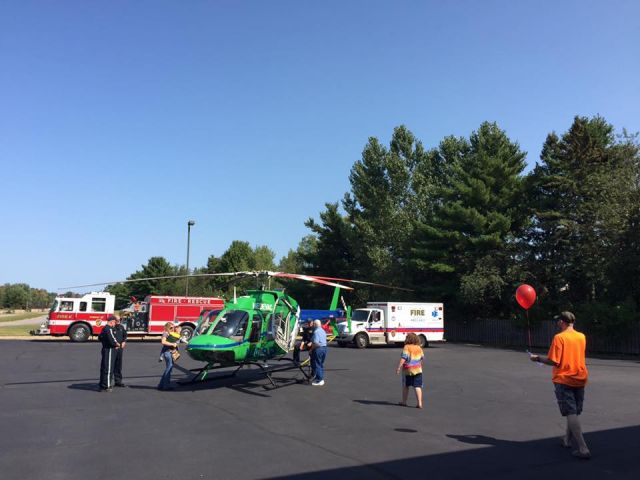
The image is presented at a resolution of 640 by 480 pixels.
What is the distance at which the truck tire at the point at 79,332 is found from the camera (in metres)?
28.0

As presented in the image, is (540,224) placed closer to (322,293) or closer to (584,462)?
(322,293)

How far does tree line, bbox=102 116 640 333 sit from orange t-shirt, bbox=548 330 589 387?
20.9m

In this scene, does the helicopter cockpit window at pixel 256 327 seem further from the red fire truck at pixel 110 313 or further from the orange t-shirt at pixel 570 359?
the red fire truck at pixel 110 313

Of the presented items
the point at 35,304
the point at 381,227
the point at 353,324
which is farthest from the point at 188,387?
the point at 35,304

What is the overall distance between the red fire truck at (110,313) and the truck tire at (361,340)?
9204mm

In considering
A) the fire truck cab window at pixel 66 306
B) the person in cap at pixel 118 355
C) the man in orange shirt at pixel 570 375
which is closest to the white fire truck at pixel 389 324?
the fire truck cab window at pixel 66 306

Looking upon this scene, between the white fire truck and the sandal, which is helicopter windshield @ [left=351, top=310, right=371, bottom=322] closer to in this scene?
the white fire truck

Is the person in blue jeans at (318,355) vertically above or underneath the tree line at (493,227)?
underneath

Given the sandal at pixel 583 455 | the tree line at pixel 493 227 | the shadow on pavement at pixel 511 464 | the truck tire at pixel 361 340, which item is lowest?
the truck tire at pixel 361 340

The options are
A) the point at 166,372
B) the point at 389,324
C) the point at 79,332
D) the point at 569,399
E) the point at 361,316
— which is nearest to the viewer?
the point at 569,399

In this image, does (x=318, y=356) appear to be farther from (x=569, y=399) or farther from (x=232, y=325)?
(x=569, y=399)

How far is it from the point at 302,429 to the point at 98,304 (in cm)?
2403

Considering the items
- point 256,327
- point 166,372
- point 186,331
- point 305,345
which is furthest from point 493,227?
point 166,372

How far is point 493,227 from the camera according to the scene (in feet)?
113
